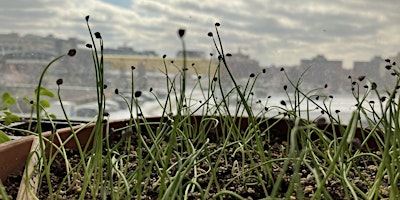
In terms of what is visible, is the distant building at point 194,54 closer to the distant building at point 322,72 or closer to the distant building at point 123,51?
the distant building at point 123,51

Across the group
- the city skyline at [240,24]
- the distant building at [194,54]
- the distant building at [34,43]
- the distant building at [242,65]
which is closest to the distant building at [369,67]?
the city skyline at [240,24]

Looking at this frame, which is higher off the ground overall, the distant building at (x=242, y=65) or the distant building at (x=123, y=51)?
the distant building at (x=123, y=51)

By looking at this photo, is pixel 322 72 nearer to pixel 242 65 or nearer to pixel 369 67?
pixel 369 67

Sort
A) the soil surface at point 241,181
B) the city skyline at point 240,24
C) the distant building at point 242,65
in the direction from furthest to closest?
the distant building at point 242,65
the city skyline at point 240,24
the soil surface at point 241,181

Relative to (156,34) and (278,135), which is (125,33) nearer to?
(156,34)

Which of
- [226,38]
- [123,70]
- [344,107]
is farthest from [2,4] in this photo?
[344,107]

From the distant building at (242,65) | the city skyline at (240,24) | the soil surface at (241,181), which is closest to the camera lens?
the soil surface at (241,181)

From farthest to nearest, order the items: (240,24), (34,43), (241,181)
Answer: (34,43)
(240,24)
(241,181)

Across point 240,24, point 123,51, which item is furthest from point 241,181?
point 123,51

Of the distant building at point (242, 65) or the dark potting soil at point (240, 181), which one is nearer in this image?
the dark potting soil at point (240, 181)

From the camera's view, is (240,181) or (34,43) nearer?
(240,181)
